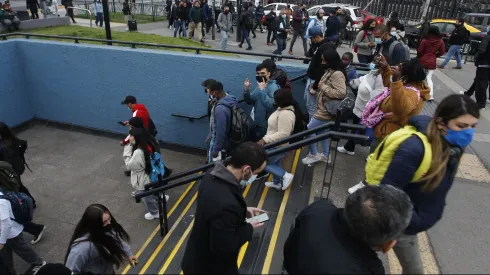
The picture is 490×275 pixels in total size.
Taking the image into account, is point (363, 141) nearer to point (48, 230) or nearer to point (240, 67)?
point (240, 67)

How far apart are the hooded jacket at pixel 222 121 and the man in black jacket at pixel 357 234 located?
325cm

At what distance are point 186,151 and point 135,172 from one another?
323 cm

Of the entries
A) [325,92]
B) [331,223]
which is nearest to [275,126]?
[325,92]

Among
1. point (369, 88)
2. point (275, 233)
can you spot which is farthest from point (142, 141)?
point (369, 88)

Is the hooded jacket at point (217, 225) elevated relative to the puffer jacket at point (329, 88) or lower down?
lower down

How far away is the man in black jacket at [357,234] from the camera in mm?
1799

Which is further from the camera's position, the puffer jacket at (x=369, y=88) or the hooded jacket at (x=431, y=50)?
the hooded jacket at (x=431, y=50)

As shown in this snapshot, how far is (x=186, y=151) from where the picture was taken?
835 centimetres

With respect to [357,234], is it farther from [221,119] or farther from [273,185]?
[221,119]

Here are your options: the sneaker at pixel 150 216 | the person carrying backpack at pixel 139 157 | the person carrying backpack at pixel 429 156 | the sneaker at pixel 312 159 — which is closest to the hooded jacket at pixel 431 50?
the sneaker at pixel 312 159

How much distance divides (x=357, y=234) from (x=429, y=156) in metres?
0.87

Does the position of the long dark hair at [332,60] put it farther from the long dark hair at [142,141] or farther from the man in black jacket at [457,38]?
the man in black jacket at [457,38]

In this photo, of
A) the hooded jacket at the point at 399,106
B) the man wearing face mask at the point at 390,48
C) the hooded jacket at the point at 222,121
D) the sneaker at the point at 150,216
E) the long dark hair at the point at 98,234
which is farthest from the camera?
the sneaker at the point at 150,216

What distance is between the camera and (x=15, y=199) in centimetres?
418
